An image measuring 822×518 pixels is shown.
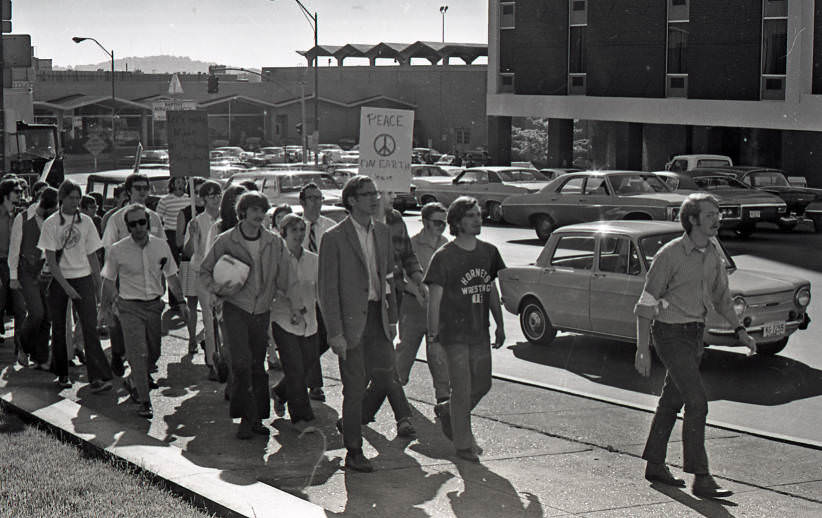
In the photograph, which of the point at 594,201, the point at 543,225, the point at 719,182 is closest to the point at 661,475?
the point at 594,201

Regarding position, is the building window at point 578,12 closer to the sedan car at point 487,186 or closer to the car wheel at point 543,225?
the sedan car at point 487,186

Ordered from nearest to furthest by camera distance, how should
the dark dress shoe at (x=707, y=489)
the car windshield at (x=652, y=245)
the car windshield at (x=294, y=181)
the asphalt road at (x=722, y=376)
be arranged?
the dark dress shoe at (x=707, y=489) → the asphalt road at (x=722, y=376) → the car windshield at (x=652, y=245) → the car windshield at (x=294, y=181)

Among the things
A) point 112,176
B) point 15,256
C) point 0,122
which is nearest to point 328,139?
point 112,176

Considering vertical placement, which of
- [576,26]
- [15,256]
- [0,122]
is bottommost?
[15,256]

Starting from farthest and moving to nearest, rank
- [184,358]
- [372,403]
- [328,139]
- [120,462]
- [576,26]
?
[328,139], [576,26], [184,358], [372,403], [120,462]

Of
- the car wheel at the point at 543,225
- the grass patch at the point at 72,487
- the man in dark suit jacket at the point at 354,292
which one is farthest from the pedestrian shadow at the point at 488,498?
the car wheel at the point at 543,225

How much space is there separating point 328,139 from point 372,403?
3076 inches

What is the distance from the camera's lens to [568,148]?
50.5m

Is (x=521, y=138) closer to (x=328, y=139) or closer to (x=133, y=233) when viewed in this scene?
(x=328, y=139)

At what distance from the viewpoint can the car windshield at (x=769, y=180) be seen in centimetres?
2883

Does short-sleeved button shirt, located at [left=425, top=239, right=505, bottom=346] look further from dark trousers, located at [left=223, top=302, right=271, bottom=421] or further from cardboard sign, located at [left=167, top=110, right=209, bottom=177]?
cardboard sign, located at [left=167, top=110, right=209, bottom=177]

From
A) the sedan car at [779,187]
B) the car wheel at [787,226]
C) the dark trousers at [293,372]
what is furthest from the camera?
the sedan car at [779,187]

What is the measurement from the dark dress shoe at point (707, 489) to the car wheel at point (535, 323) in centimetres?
583

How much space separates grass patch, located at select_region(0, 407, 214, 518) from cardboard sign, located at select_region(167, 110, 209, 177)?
4.61 m
